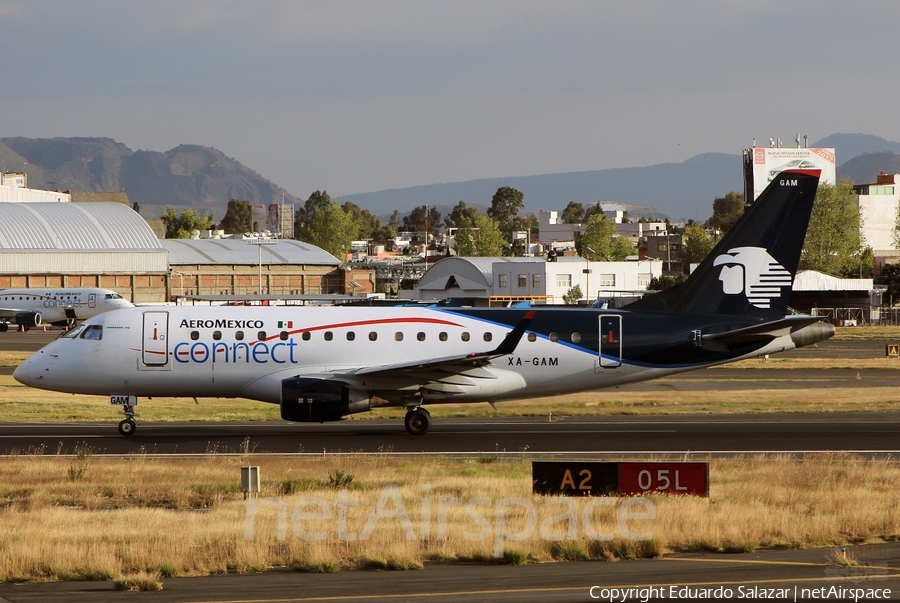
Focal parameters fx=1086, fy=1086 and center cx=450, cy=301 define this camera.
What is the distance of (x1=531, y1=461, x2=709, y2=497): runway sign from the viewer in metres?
19.5

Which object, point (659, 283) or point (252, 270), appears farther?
point (252, 270)

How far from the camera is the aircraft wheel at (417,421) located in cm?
3188

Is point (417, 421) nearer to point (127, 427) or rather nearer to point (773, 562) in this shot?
point (127, 427)

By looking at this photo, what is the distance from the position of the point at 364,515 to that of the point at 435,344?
13.1 metres

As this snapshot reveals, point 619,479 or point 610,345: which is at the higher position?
point 610,345

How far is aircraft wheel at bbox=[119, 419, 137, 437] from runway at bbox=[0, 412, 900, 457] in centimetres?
17

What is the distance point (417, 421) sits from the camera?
105 ft

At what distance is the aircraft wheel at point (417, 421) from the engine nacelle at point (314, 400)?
217 cm

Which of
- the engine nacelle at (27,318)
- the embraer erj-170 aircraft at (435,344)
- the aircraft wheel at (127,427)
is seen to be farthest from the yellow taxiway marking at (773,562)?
the engine nacelle at (27,318)

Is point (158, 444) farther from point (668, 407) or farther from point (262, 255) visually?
point (262, 255)

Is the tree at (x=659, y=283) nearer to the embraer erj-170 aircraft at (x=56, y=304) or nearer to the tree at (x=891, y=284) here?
the tree at (x=891, y=284)

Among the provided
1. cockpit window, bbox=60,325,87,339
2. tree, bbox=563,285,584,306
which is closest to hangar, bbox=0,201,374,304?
tree, bbox=563,285,584,306

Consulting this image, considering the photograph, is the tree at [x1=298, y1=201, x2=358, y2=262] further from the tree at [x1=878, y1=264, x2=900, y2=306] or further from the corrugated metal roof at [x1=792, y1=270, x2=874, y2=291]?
the tree at [x1=878, y1=264, x2=900, y2=306]

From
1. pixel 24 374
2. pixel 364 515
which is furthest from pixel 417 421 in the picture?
pixel 364 515
